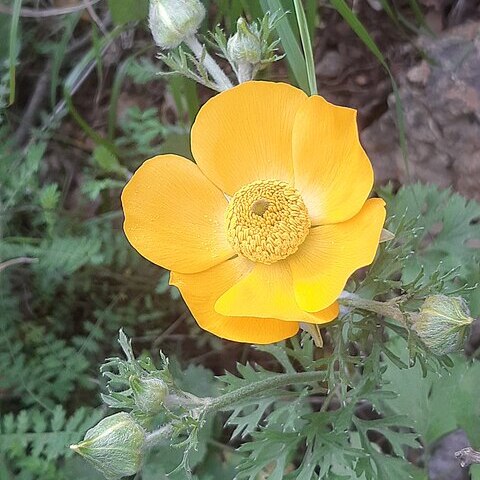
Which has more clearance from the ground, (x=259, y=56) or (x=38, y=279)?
(x=259, y=56)

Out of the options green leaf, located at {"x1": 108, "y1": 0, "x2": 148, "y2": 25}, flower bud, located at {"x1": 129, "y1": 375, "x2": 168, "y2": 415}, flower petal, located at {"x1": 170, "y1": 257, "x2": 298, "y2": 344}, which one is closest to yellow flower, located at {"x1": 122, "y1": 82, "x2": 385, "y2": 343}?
flower petal, located at {"x1": 170, "y1": 257, "x2": 298, "y2": 344}

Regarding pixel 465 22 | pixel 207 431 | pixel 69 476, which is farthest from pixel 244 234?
pixel 465 22

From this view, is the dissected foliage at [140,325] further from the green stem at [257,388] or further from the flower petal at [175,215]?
the flower petal at [175,215]

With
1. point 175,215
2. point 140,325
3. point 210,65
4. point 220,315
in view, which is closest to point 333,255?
point 220,315

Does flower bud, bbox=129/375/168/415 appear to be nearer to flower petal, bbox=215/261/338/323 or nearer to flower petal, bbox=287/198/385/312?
flower petal, bbox=215/261/338/323

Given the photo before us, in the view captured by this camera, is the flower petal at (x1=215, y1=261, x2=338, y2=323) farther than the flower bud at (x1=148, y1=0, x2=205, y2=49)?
No

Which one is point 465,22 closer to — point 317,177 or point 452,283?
point 452,283

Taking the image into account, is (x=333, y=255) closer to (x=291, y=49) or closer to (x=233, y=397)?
(x=233, y=397)
